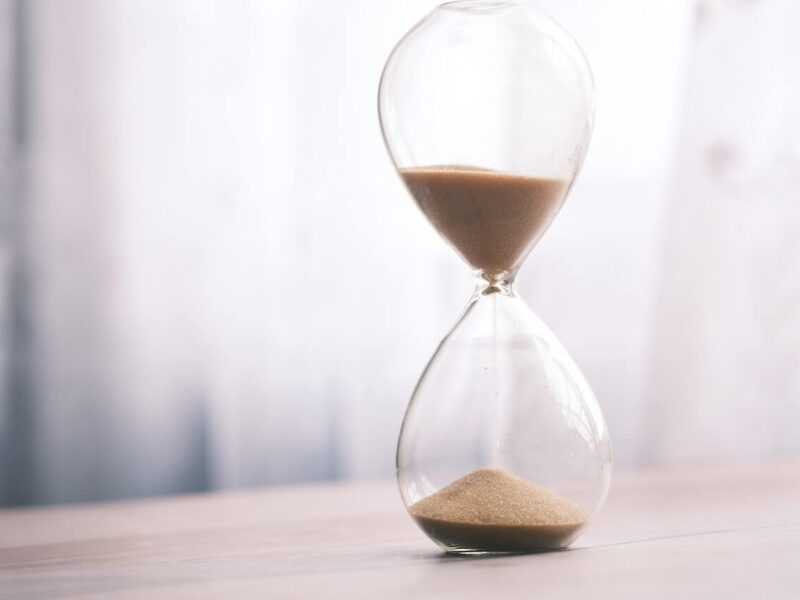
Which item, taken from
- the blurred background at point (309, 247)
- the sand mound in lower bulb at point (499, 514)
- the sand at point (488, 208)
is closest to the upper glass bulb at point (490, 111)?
the sand at point (488, 208)

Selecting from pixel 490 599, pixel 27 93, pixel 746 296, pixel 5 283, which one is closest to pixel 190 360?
pixel 5 283

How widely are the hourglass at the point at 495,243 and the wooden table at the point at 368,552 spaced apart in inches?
2.0

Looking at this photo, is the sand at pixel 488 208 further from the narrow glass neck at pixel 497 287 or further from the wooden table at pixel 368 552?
the wooden table at pixel 368 552

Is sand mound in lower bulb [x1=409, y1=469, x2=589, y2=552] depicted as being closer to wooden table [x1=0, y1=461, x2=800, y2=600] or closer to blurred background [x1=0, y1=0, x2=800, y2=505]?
wooden table [x1=0, y1=461, x2=800, y2=600]

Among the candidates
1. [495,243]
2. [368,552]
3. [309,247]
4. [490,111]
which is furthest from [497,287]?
[309,247]

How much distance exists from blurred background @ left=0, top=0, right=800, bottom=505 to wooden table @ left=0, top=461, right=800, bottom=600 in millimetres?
843

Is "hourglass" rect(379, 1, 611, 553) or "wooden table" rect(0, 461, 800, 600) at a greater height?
"hourglass" rect(379, 1, 611, 553)

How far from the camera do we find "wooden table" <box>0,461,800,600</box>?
854 mm

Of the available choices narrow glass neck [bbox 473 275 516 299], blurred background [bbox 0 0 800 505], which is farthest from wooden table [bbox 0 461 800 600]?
blurred background [bbox 0 0 800 505]

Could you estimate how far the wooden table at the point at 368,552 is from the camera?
0.85 metres

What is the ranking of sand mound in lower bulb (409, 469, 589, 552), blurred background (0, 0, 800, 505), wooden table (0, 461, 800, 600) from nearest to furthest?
wooden table (0, 461, 800, 600)
sand mound in lower bulb (409, 469, 589, 552)
blurred background (0, 0, 800, 505)

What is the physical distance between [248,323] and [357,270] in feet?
0.91

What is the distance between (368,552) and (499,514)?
0.48 ft

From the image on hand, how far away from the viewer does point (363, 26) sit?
248 centimetres
